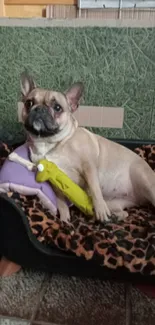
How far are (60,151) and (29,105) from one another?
0.87ft

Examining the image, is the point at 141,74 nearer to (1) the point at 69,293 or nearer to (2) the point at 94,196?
(2) the point at 94,196

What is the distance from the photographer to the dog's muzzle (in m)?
1.43

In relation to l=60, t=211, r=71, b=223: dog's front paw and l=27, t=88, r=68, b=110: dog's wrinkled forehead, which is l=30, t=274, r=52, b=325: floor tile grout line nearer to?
l=60, t=211, r=71, b=223: dog's front paw

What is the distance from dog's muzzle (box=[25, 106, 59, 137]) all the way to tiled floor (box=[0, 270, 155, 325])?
2.06 feet

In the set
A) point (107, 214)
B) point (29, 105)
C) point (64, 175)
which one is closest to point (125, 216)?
point (107, 214)

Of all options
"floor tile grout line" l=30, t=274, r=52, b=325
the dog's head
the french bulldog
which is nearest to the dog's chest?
the french bulldog

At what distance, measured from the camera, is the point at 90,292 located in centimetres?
129

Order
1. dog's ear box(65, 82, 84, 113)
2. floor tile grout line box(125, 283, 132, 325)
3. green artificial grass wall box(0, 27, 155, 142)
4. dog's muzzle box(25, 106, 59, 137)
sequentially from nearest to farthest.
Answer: floor tile grout line box(125, 283, 132, 325) → dog's muzzle box(25, 106, 59, 137) → dog's ear box(65, 82, 84, 113) → green artificial grass wall box(0, 27, 155, 142)

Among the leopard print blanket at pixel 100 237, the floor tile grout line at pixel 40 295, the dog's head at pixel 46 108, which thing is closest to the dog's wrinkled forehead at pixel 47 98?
the dog's head at pixel 46 108

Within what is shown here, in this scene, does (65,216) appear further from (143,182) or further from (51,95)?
(51,95)

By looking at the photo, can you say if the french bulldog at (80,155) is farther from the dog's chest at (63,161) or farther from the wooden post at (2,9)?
the wooden post at (2,9)

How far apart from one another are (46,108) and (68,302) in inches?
32.2

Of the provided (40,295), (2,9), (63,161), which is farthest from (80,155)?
(2,9)

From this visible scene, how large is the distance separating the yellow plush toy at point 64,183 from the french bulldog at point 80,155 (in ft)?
0.16
